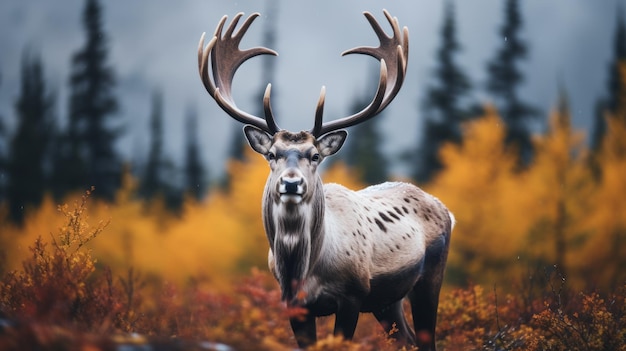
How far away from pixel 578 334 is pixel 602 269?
507 inches

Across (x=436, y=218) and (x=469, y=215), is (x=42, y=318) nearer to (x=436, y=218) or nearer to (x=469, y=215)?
(x=436, y=218)

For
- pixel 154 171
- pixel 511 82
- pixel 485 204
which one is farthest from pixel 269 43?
pixel 485 204

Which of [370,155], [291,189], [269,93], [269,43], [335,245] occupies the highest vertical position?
[269,43]

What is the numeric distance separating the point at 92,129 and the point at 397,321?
25.6 metres

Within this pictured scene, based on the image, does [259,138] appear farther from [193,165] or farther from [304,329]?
[193,165]

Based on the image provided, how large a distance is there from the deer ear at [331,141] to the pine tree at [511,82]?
2203 cm

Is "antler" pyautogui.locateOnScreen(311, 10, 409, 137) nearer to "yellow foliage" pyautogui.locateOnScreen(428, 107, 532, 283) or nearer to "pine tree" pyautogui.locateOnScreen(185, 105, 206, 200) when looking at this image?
"yellow foliage" pyautogui.locateOnScreen(428, 107, 532, 283)

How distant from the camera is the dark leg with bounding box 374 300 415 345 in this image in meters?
Answer: 7.56

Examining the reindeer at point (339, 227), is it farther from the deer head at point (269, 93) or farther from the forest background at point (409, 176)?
the forest background at point (409, 176)

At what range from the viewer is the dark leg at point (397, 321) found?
24.8 ft

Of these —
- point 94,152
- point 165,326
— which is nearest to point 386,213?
point 165,326

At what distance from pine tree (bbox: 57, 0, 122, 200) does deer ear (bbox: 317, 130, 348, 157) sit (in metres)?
25.1

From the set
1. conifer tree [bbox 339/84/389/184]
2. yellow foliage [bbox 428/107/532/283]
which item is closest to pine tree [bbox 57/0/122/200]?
conifer tree [bbox 339/84/389/184]

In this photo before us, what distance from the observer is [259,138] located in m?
6.52
